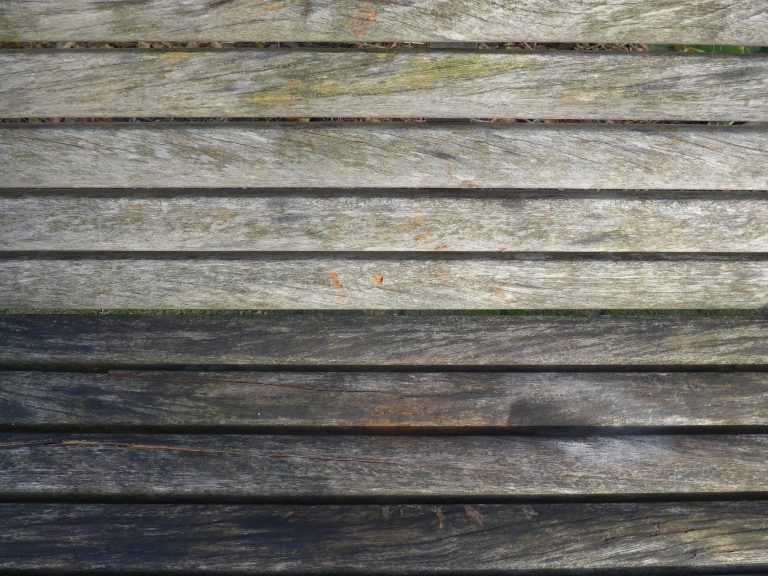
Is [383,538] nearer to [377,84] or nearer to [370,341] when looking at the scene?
[370,341]

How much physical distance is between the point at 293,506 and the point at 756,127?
197 centimetres

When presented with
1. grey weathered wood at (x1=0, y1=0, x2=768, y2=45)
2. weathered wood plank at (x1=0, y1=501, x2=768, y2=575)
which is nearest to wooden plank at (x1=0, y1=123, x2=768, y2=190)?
grey weathered wood at (x1=0, y1=0, x2=768, y2=45)

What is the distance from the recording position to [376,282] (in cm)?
205

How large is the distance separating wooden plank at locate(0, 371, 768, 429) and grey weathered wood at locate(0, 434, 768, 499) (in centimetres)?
6

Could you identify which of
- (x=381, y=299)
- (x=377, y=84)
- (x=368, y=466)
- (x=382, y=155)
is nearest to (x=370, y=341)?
(x=381, y=299)

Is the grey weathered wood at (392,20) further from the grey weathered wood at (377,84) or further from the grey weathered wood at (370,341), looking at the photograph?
the grey weathered wood at (370,341)

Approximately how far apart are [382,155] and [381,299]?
505mm

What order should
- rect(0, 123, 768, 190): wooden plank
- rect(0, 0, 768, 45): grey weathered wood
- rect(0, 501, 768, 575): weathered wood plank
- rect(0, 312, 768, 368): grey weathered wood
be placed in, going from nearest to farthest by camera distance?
rect(0, 0, 768, 45): grey weathered wood, rect(0, 123, 768, 190): wooden plank, rect(0, 501, 768, 575): weathered wood plank, rect(0, 312, 768, 368): grey weathered wood

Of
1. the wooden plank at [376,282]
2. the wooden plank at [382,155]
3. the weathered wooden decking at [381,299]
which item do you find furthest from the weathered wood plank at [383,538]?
the wooden plank at [382,155]

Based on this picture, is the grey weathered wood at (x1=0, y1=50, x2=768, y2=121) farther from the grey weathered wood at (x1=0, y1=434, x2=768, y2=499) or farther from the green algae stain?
the grey weathered wood at (x1=0, y1=434, x2=768, y2=499)

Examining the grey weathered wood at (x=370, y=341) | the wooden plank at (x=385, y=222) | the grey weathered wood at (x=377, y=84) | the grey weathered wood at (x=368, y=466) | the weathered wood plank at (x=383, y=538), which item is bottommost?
the weathered wood plank at (x=383, y=538)

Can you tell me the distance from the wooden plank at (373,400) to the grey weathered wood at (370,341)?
6cm

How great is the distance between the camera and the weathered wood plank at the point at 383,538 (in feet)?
6.55

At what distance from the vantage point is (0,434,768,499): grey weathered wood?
2.04 meters
